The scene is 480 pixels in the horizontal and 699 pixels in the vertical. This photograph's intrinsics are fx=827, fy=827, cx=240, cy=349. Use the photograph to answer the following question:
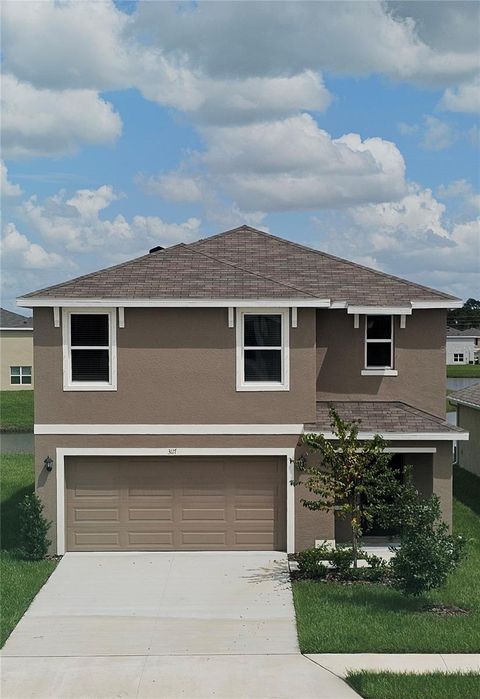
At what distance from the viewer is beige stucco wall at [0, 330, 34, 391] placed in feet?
187

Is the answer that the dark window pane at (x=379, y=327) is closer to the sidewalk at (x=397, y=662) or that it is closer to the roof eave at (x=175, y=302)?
the roof eave at (x=175, y=302)

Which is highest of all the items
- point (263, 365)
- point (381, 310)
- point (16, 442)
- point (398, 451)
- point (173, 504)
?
point (381, 310)

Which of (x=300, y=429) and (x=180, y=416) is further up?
(x=180, y=416)

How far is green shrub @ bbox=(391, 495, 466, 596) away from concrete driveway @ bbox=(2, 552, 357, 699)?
1905mm

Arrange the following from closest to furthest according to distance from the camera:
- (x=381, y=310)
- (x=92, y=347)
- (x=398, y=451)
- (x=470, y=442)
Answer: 1. (x=398, y=451)
2. (x=92, y=347)
3. (x=381, y=310)
4. (x=470, y=442)

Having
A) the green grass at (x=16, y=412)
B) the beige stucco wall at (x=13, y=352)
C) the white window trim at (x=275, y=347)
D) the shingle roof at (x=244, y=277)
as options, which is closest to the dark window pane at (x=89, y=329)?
the shingle roof at (x=244, y=277)

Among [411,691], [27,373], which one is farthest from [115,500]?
[27,373]

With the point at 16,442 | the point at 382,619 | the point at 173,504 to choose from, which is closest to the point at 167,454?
the point at 173,504

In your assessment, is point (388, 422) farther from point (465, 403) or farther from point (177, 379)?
point (465, 403)

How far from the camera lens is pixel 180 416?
54.4 feet

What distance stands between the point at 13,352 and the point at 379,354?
43636 millimetres

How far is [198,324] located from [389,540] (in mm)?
5931

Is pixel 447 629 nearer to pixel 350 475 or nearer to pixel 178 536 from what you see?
pixel 350 475

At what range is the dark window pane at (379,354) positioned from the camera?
1823cm
